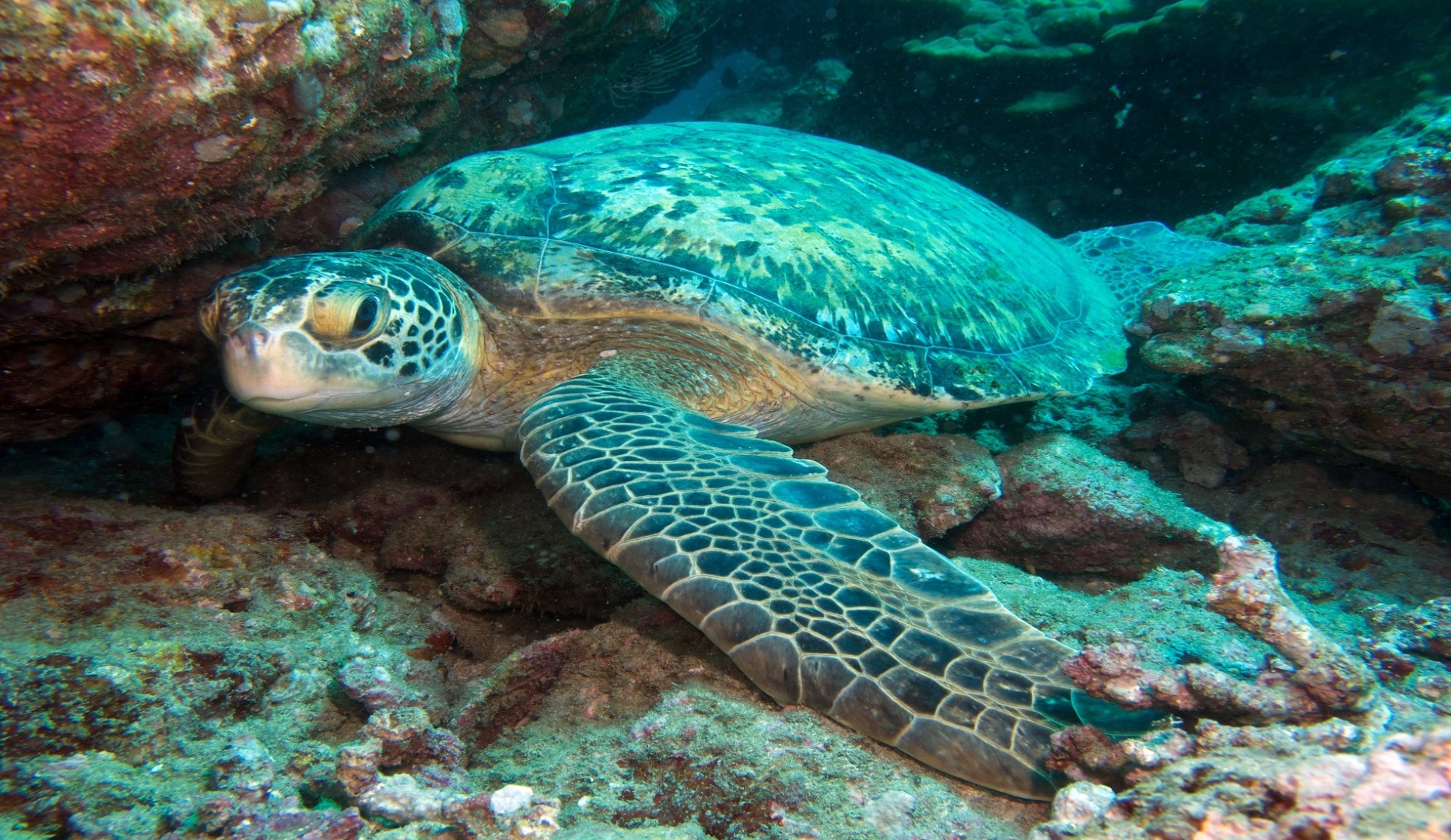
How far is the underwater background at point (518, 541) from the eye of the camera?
1.01 metres

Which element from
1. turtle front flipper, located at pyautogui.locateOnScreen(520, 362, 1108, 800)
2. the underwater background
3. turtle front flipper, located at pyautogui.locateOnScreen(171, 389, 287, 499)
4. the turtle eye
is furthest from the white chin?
turtle front flipper, located at pyautogui.locateOnScreen(171, 389, 287, 499)

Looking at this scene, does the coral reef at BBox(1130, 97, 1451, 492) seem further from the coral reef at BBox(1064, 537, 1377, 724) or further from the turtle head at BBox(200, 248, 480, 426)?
the turtle head at BBox(200, 248, 480, 426)

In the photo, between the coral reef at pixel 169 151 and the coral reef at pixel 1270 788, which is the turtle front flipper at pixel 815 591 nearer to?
the coral reef at pixel 1270 788

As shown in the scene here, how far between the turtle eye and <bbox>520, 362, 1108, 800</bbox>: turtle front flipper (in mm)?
570

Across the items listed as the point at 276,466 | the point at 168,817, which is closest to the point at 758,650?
the point at 168,817

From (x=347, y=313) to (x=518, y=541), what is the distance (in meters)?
0.93

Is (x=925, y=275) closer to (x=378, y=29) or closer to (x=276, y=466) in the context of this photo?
(x=378, y=29)

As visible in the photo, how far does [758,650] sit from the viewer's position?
4.50 ft

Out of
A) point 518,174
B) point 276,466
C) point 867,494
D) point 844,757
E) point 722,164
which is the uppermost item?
point 722,164

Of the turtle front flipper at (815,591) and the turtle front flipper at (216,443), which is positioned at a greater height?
the turtle front flipper at (815,591)

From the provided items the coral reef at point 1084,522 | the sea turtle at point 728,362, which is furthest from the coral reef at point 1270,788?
the coral reef at point 1084,522

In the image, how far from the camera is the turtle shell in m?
2.52

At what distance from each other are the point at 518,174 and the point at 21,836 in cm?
256

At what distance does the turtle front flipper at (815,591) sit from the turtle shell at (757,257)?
1.99 feet
